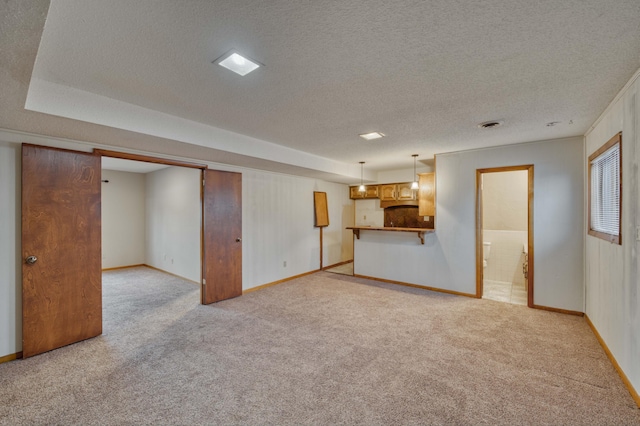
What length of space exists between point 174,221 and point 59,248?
3.26 m

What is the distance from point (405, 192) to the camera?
6.45 metres

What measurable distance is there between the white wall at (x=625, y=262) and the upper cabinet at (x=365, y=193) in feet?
14.5

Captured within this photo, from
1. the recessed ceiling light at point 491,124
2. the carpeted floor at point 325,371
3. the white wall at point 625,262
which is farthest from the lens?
the recessed ceiling light at point 491,124

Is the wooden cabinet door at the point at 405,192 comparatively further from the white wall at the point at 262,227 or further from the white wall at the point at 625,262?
the white wall at the point at 625,262

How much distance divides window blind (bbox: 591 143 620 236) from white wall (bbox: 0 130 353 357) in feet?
15.5

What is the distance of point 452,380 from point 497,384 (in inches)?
13.9

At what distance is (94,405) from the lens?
2061mm

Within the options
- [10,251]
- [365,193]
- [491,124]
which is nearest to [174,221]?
[10,251]

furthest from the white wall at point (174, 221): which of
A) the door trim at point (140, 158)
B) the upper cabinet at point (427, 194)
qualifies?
the upper cabinet at point (427, 194)

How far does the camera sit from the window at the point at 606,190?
8.35 ft

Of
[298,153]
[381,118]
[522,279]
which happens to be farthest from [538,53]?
[522,279]

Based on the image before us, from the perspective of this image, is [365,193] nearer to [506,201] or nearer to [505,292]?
[506,201]

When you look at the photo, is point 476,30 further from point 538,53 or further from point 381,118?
point 381,118

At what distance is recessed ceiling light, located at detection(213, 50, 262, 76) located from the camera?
73.5 inches
